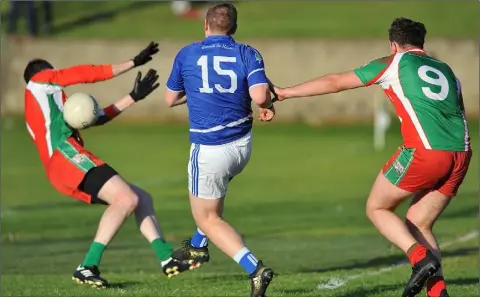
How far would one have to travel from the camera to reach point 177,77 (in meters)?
8.70

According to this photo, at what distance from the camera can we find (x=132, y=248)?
43.8 ft

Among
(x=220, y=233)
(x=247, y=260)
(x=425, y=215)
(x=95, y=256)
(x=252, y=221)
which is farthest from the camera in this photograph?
(x=252, y=221)

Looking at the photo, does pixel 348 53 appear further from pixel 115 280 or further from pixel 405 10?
pixel 115 280

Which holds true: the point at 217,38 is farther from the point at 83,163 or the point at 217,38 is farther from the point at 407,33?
the point at 83,163

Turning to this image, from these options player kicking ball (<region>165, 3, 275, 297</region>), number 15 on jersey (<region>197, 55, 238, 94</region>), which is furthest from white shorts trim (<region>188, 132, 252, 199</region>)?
number 15 on jersey (<region>197, 55, 238, 94</region>)

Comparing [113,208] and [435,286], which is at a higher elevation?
[435,286]

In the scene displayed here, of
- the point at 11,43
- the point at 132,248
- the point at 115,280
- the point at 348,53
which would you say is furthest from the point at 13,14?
the point at 115,280

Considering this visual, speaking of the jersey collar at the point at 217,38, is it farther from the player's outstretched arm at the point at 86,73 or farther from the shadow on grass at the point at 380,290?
the shadow on grass at the point at 380,290

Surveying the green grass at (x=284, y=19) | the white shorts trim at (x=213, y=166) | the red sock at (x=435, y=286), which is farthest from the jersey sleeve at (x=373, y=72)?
the green grass at (x=284, y=19)

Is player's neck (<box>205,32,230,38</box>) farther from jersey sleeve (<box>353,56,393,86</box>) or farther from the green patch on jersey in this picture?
the green patch on jersey

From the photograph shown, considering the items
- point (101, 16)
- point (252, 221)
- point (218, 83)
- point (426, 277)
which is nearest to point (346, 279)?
point (426, 277)

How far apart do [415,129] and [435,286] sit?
3.96 ft

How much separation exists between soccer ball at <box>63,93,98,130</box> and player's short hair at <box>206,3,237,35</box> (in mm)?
2220

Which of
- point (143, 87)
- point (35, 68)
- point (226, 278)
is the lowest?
point (226, 278)
